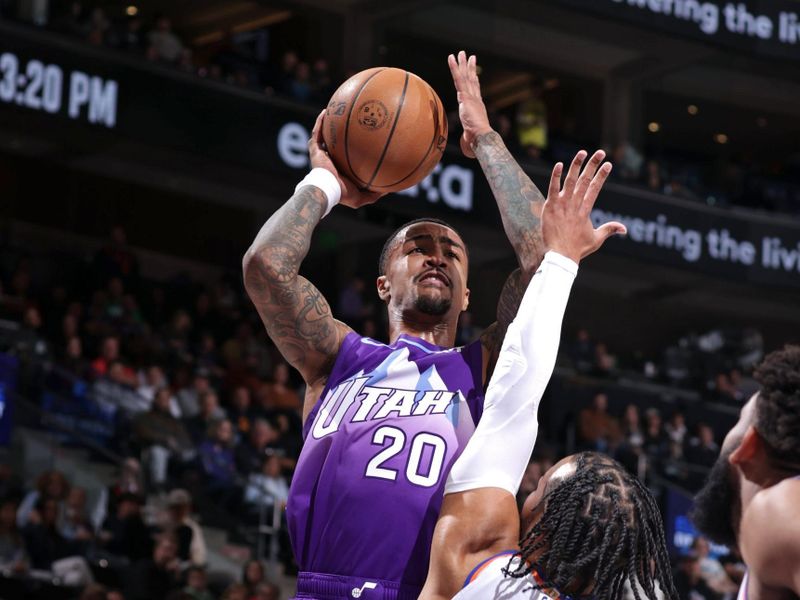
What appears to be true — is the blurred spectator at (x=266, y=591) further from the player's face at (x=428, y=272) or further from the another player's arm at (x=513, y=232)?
the another player's arm at (x=513, y=232)

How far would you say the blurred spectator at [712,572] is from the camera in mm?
11352

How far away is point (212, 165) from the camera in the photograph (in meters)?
15.9

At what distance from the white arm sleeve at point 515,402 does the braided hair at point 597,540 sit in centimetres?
19

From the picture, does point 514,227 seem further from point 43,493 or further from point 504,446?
point 43,493

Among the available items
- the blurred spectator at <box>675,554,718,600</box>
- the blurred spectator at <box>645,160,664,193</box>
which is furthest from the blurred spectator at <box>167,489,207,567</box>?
the blurred spectator at <box>645,160,664,193</box>

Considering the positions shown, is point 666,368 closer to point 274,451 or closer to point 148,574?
point 274,451

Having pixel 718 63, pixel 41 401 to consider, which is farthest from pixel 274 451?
pixel 718 63

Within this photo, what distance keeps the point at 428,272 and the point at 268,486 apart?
690 centimetres

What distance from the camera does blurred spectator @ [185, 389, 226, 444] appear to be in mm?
10656

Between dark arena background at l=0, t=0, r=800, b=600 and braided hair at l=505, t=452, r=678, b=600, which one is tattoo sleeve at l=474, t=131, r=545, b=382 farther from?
dark arena background at l=0, t=0, r=800, b=600

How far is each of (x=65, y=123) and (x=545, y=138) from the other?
747 centimetres

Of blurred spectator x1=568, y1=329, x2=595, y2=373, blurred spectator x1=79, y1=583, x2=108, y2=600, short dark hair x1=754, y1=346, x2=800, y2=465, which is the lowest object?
blurred spectator x1=79, y1=583, x2=108, y2=600

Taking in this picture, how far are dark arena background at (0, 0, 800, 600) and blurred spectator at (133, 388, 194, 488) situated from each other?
0.02 m

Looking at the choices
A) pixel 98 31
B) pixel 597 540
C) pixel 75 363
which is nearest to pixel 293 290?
pixel 597 540
